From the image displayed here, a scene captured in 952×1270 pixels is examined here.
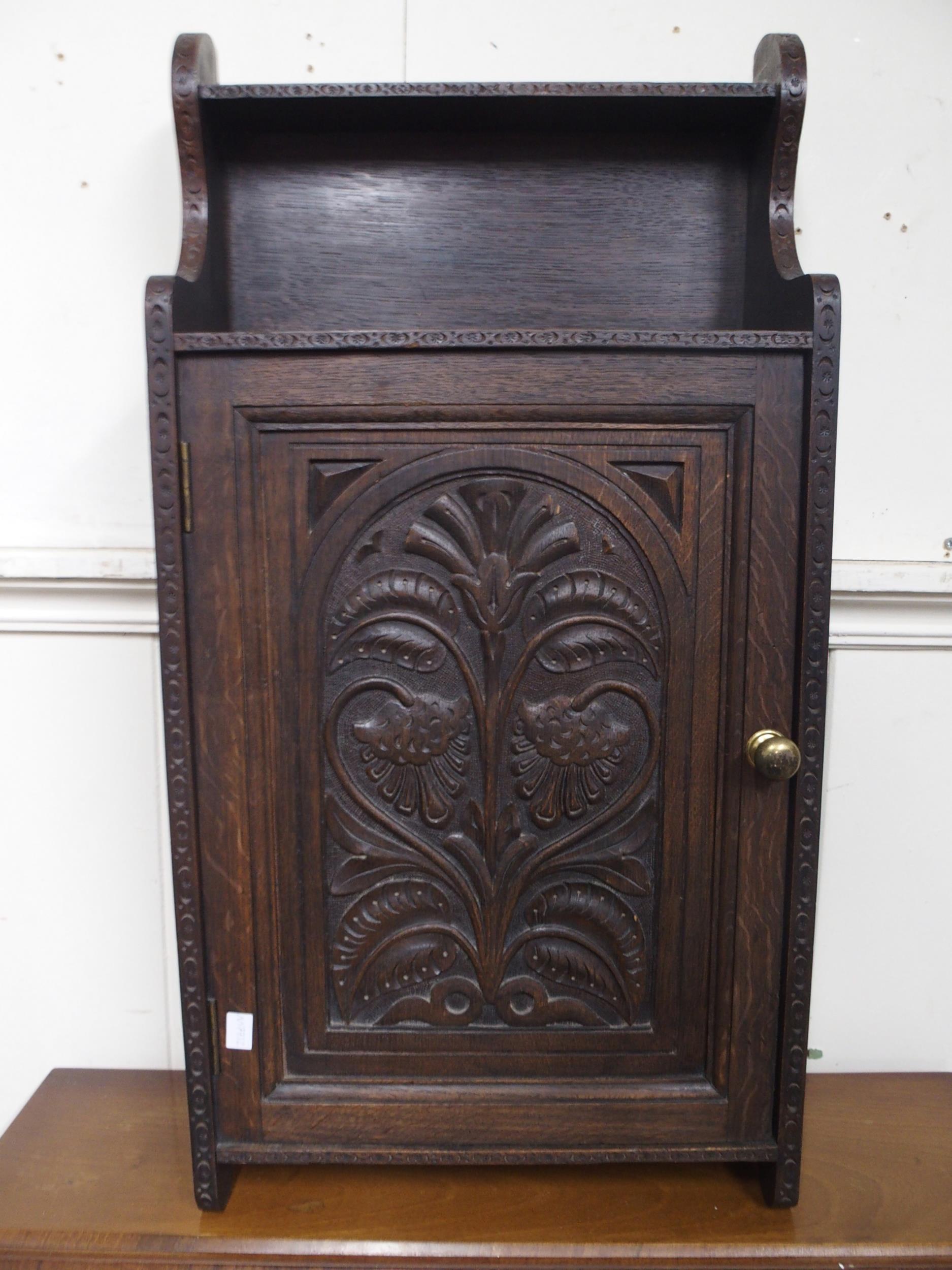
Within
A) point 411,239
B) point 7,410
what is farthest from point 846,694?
point 7,410

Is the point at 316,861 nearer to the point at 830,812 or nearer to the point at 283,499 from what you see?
the point at 283,499

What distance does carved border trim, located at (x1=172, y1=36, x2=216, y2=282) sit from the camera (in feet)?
2.56

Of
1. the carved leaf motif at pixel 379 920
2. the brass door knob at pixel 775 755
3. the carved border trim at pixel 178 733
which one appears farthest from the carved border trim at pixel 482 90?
the carved leaf motif at pixel 379 920

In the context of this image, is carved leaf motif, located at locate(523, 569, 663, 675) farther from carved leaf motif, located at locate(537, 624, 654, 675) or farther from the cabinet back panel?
the cabinet back panel

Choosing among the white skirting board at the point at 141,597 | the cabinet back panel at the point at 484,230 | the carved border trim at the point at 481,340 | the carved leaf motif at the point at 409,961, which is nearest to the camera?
the carved border trim at the point at 481,340

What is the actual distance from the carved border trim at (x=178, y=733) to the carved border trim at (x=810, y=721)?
0.52 metres

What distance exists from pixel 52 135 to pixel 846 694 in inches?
45.5

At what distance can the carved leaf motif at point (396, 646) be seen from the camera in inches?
29.8

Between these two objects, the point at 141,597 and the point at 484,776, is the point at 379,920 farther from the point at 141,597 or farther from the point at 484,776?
the point at 141,597

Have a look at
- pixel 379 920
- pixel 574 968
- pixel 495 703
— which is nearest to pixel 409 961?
pixel 379 920

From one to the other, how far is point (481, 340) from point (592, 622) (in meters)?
0.26

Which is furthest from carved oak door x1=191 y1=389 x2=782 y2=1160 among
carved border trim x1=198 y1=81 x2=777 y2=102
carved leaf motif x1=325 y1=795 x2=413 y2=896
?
carved border trim x1=198 y1=81 x2=777 y2=102

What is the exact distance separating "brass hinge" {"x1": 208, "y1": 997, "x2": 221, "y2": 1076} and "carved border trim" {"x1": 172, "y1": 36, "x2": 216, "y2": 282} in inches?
25.8

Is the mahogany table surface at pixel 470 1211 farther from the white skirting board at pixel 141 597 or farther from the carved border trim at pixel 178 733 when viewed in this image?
the white skirting board at pixel 141 597
